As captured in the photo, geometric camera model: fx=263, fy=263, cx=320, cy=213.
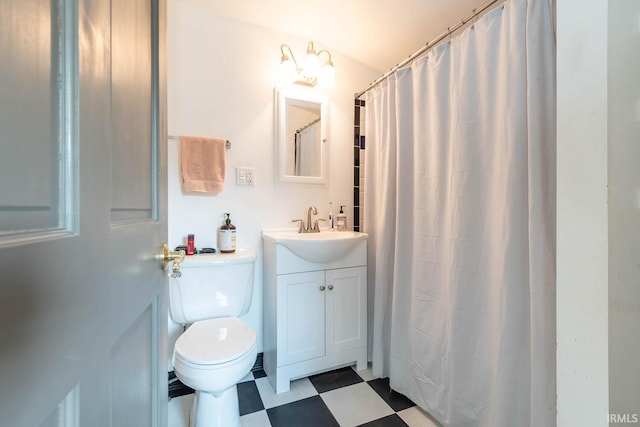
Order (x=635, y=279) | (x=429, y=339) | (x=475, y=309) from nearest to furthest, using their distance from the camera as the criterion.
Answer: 1. (x=635, y=279)
2. (x=475, y=309)
3. (x=429, y=339)

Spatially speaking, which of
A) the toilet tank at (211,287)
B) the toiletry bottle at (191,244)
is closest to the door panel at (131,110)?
the toilet tank at (211,287)

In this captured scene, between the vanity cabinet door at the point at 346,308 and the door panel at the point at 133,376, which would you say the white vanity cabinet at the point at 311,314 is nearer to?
the vanity cabinet door at the point at 346,308

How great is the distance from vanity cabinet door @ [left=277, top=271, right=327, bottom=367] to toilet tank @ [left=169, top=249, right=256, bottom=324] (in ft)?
0.65

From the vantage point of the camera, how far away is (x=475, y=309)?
43.8 inches

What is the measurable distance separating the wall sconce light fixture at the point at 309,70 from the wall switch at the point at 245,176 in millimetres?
672

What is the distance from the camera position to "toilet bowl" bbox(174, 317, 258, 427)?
104 cm

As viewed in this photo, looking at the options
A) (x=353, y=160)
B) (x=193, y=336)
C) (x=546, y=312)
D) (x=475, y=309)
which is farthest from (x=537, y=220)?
(x=193, y=336)

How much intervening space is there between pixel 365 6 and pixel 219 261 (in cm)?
161

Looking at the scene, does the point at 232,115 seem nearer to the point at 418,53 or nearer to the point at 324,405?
the point at 418,53

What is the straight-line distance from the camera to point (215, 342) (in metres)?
1.16

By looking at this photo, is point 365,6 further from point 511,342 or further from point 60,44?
point 511,342

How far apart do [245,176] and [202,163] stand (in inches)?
10.3

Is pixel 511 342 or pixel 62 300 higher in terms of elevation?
pixel 62 300

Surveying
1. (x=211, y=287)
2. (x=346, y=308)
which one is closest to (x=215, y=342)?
(x=211, y=287)
